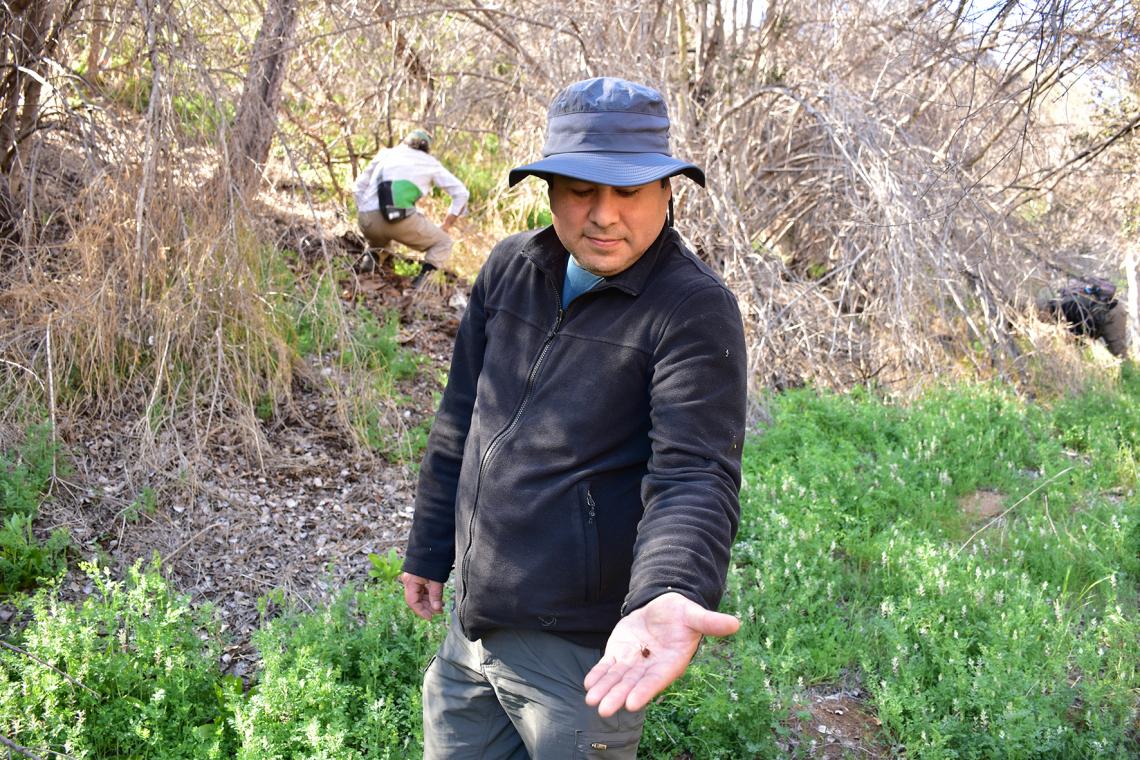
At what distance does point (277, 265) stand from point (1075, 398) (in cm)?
586

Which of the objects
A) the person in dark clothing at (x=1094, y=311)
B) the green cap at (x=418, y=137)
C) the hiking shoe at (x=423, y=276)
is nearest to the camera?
the hiking shoe at (x=423, y=276)

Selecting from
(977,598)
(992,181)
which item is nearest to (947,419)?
Answer: (977,598)

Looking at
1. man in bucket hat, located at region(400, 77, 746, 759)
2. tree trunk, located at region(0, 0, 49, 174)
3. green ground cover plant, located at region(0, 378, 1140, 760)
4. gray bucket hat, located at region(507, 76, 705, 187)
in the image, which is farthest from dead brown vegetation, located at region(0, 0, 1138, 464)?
man in bucket hat, located at region(400, 77, 746, 759)

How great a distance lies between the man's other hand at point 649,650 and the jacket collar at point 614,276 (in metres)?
0.65

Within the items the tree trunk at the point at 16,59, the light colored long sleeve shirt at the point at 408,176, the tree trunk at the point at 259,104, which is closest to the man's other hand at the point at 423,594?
the tree trunk at the point at 259,104

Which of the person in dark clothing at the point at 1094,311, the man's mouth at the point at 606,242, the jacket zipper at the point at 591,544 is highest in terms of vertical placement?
the man's mouth at the point at 606,242

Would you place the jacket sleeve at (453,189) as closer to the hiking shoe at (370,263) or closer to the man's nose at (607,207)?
the hiking shoe at (370,263)

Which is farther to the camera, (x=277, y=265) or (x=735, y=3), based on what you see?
(x=735, y=3)

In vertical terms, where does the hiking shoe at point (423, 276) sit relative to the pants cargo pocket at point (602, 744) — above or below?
above

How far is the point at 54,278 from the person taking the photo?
519cm

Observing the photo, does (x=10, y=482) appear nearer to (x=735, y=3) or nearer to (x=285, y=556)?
(x=285, y=556)

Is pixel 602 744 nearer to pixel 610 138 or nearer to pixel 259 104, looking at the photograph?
pixel 610 138

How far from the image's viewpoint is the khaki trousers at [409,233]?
8.56 meters

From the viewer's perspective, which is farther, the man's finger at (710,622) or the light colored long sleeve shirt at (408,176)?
the light colored long sleeve shirt at (408,176)
